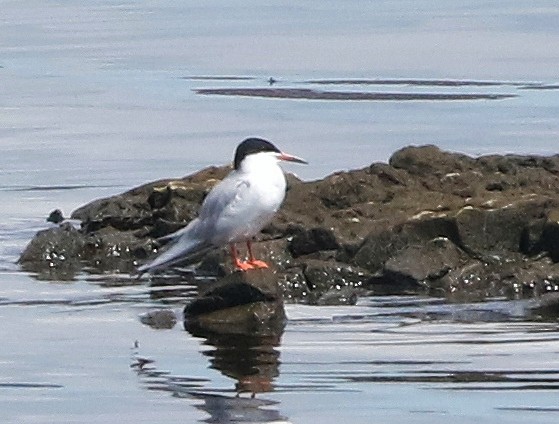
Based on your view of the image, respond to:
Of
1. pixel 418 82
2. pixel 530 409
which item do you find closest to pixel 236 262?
pixel 530 409

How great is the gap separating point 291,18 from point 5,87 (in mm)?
9165

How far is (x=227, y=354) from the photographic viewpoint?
37.9 ft

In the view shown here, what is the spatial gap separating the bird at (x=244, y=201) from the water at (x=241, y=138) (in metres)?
0.56

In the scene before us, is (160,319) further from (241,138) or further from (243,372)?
(241,138)

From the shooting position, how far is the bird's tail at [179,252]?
42.1 ft

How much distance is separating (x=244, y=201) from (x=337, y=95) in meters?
12.2

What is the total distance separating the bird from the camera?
12.4 metres

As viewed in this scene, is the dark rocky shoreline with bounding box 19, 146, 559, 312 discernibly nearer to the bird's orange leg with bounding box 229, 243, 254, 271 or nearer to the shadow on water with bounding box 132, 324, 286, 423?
the bird's orange leg with bounding box 229, 243, 254, 271

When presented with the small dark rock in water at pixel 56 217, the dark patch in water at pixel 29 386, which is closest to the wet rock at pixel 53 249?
the small dark rock in water at pixel 56 217

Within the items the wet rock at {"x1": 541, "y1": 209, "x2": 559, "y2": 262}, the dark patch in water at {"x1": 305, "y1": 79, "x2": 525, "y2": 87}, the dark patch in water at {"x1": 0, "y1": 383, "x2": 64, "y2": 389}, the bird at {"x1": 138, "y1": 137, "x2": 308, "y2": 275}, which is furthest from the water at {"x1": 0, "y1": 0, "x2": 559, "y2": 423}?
the wet rock at {"x1": 541, "y1": 209, "x2": 559, "y2": 262}

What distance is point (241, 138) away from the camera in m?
20.5

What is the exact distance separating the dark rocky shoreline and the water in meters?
0.41

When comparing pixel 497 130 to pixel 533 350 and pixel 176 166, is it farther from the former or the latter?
pixel 533 350

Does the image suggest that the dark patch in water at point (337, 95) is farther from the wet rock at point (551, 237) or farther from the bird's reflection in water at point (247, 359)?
the bird's reflection in water at point (247, 359)
